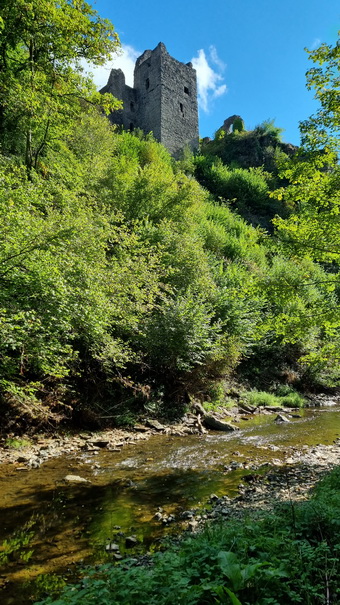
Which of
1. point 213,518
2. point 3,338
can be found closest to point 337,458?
point 213,518

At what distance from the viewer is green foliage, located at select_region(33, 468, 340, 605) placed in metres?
2.34

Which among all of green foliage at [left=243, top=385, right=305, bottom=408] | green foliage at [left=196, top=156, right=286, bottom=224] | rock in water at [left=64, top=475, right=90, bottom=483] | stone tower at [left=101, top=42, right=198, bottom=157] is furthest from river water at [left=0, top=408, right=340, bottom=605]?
stone tower at [left=101, top=42, right=198, bottom=157]

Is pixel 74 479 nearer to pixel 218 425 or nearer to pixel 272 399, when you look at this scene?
pixel 218 425

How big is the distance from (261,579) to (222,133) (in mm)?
51687

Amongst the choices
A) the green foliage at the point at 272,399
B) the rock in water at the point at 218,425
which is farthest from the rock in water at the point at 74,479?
the green foliage at the point at 272,399

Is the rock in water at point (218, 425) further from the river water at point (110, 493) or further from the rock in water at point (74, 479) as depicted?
the rock in water at point (74, 479)

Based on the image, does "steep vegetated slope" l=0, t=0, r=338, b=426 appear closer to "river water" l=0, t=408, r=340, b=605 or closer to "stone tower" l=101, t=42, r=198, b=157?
"river water" l=0, t=408, r=340, b=605

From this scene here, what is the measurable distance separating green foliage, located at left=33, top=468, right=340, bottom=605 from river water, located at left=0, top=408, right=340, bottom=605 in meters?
0.77

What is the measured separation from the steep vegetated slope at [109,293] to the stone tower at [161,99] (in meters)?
14.3

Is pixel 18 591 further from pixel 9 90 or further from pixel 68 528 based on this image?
pixel 9 90

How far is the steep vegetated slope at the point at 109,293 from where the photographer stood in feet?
22.9

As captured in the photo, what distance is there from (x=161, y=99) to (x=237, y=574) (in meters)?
39.7

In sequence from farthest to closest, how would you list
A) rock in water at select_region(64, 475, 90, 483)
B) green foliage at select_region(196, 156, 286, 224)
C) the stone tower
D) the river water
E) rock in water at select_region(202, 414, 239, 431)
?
green foliage at select_region(196, 156, 286, 224) → the stone tower → rock in water at select_region(202, 414, 239, 431) → rock in water at select_region(64, 475, 90, 483) → the river water

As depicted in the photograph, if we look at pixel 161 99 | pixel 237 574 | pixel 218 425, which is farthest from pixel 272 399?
pixel 161 99
